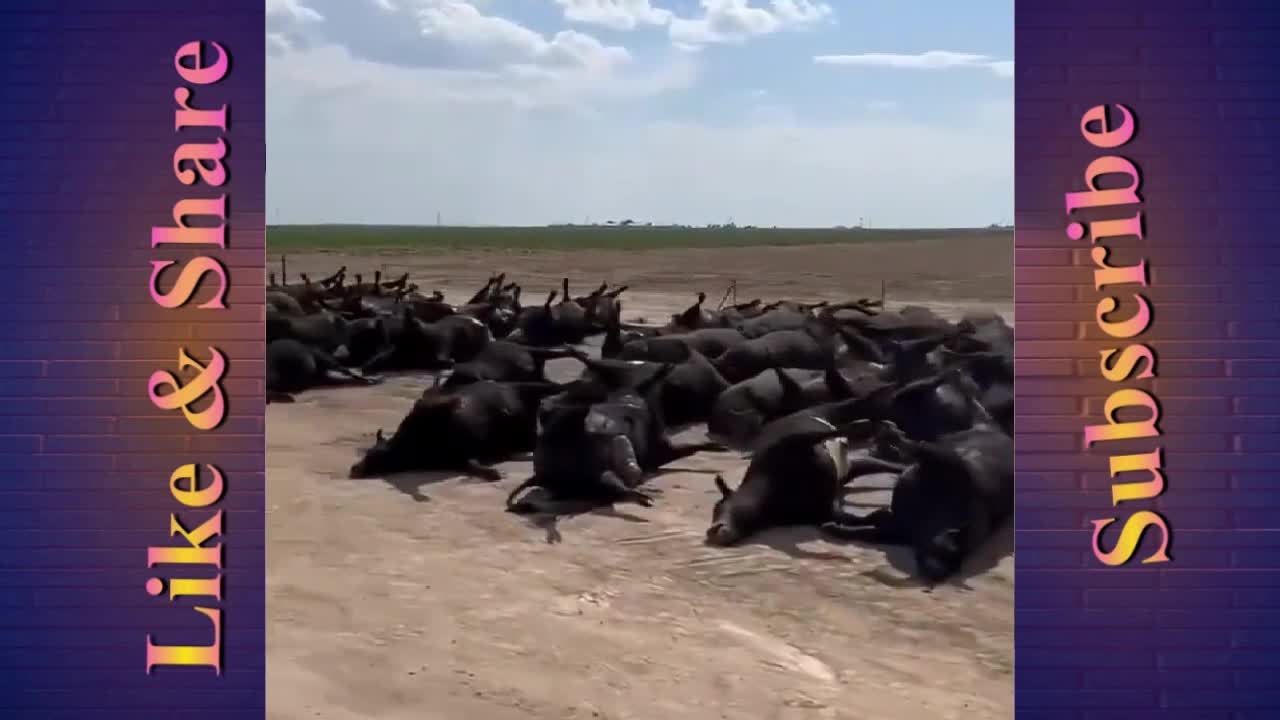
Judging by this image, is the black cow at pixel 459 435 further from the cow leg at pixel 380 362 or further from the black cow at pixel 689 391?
the cow leg at pixel 380 362

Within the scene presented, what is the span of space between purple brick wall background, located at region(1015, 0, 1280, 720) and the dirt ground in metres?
0.71

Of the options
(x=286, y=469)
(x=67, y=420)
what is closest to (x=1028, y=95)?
(x=67, y=420)

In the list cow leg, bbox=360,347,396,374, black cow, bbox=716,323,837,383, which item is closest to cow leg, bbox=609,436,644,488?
black cow, bbox=716,323,837,383

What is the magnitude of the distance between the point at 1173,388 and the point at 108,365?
3153 millimetres

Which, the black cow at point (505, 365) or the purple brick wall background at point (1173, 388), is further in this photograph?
the black cow at point (505, 365)

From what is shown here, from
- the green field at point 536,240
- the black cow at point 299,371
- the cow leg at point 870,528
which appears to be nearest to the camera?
the cow leg at point 870,528

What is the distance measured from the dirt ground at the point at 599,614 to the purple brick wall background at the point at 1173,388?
2.34ft

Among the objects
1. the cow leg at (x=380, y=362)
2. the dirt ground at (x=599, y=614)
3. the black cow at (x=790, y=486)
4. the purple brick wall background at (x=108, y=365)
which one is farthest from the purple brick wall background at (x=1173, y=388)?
the cow leg at (x=380, y=362)

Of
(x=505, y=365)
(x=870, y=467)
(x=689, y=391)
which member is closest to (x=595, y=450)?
(x=870, y=467)

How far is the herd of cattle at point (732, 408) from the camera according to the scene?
603cm

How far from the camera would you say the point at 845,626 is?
497 centimetres

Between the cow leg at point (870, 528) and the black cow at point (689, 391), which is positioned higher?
the black cow at point (689, 391)

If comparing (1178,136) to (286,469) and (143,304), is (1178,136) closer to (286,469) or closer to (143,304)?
(143,304)

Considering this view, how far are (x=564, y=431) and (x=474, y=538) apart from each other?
1.05 m
